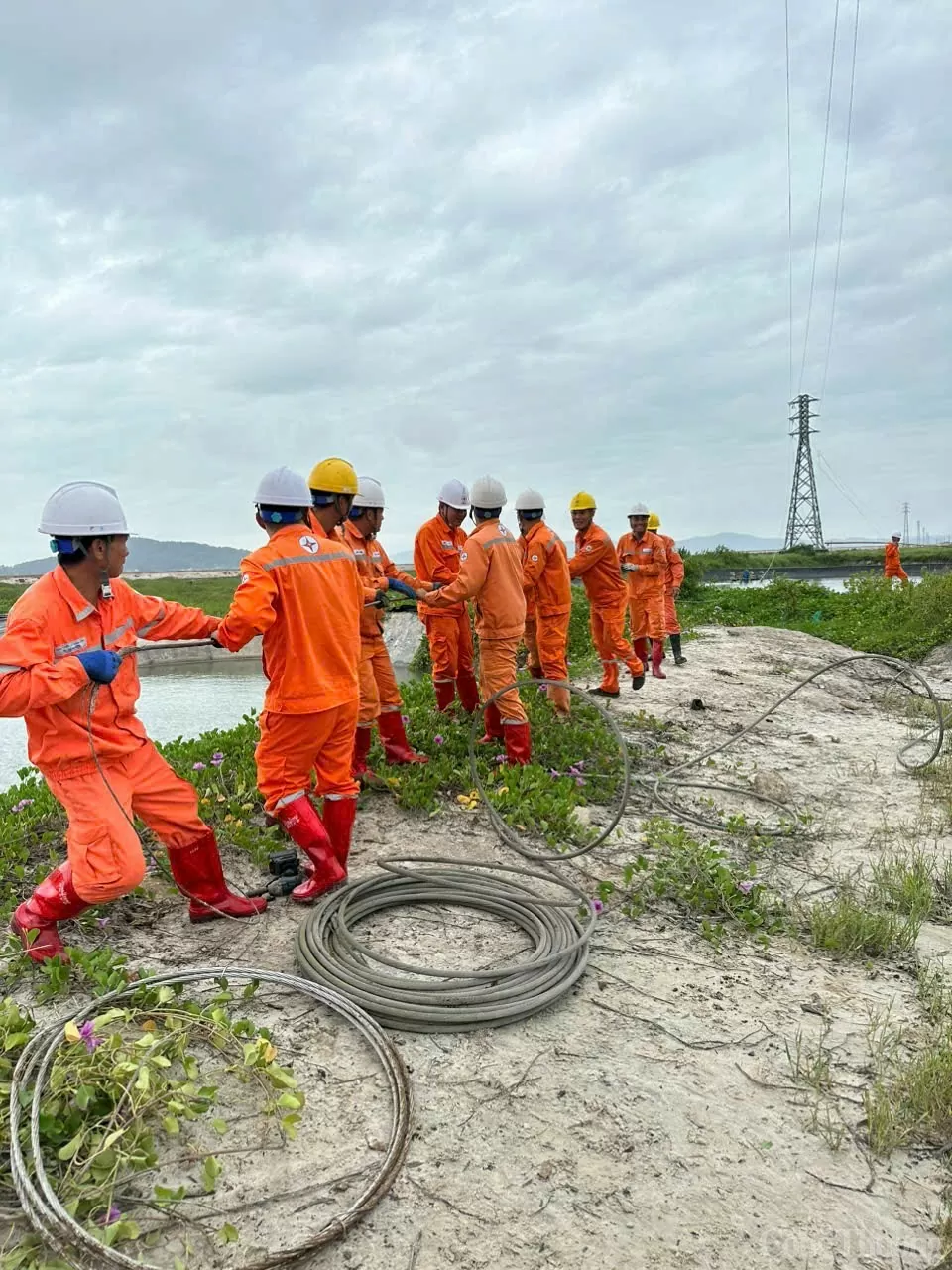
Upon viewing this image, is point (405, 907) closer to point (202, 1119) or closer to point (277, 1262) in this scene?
point (202, 1119)

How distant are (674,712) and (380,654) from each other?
4199 millimetres

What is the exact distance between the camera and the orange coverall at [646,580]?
11.3m

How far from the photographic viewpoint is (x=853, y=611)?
2017 cm

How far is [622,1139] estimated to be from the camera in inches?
109

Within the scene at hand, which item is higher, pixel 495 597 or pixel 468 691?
pixel 495 597

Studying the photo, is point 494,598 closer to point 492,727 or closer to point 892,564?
point 492,727

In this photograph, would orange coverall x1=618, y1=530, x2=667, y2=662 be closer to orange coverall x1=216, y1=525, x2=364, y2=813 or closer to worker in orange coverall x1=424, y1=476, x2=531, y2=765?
worker in orange coverall x1=424, y1=476, x2=531, y2=765

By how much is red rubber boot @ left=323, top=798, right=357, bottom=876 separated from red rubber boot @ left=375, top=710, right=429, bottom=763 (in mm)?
2027

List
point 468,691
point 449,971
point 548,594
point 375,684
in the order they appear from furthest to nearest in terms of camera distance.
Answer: point 548,594, point 468,691, point 375,684, point 449,971

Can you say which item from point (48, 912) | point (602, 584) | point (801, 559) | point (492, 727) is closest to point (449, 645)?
point (492, 727)

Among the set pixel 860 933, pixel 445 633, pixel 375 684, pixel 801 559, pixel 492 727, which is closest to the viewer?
pixel 860 933

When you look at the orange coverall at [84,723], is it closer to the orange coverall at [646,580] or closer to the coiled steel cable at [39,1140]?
the coiled steel cable at [39,1140]

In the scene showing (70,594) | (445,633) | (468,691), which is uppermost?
(70,594)

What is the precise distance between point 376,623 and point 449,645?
4.61 ft
